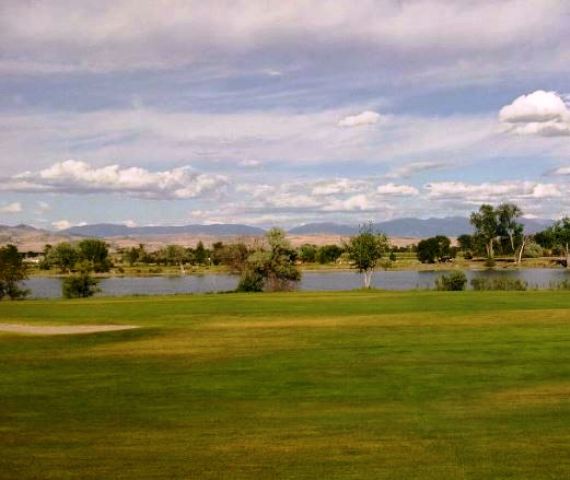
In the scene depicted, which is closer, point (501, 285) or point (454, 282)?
point (501, 285)

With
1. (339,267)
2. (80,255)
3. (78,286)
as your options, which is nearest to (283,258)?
(78,286)

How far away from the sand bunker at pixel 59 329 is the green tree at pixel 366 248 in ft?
146

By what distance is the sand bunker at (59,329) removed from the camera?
→ 91.3 feet

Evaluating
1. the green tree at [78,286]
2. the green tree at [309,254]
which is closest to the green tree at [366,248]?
the green tree at [78,286]

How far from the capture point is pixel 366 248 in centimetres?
7188

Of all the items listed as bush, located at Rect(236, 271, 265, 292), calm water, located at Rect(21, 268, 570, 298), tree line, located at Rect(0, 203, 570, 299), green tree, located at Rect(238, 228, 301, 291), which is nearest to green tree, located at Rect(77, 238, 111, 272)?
tree line, located at Rect(0, 203, 570, 299)

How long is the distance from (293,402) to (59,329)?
17.8m

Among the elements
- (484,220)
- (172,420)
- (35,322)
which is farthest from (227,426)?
(484,220)

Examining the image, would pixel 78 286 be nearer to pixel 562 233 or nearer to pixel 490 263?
pixel 490 263

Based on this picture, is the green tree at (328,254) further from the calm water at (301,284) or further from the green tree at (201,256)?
the calm water at (301,284)

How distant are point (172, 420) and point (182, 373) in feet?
17.3

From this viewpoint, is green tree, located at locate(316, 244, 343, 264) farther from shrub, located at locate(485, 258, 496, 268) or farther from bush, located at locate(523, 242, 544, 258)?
bush, located at locate(523, 242, 544, 258)

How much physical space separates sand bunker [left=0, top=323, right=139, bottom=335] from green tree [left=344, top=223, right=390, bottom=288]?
44.4m

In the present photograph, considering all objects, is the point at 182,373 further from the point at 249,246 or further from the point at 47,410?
the point at 249,246
